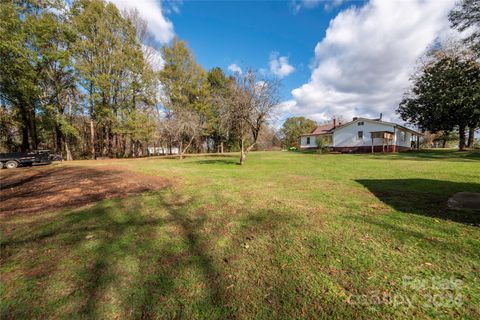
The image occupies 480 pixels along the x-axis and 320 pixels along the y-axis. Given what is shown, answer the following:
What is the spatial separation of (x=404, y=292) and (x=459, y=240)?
1974 millimetres

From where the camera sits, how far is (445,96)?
63.2ft

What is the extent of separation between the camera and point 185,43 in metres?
31.2

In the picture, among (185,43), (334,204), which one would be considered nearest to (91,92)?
(185,43)

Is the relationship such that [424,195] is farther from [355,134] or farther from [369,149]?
[355,134]

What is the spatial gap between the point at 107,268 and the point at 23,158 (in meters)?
18.7

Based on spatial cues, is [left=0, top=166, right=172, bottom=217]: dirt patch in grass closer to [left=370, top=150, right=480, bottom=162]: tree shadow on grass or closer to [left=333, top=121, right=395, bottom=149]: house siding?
[left=370, top=150, right=480, bottom=162]: tree shadow on grass

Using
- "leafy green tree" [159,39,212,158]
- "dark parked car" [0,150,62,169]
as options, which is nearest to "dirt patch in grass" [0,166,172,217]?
"dark parked car" [0,150,62,169]

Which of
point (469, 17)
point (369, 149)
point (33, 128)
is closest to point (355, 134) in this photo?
point (369, 149)

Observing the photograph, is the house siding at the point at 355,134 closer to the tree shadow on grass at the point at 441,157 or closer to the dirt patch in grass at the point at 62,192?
the tree shadow on grass at the point at 441,157

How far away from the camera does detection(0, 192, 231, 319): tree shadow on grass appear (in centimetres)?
208

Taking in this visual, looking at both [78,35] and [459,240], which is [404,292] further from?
[78,35]

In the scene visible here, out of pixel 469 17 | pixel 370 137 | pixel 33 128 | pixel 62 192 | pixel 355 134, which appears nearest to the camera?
pixel 62 192

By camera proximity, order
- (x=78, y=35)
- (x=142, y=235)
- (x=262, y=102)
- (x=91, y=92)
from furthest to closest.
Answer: (x=91, y=92)
(x=78, y=35)
(x=262, y=102)
(x=142, y=235)

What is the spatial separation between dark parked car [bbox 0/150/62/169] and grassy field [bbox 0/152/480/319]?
48.4 feet
